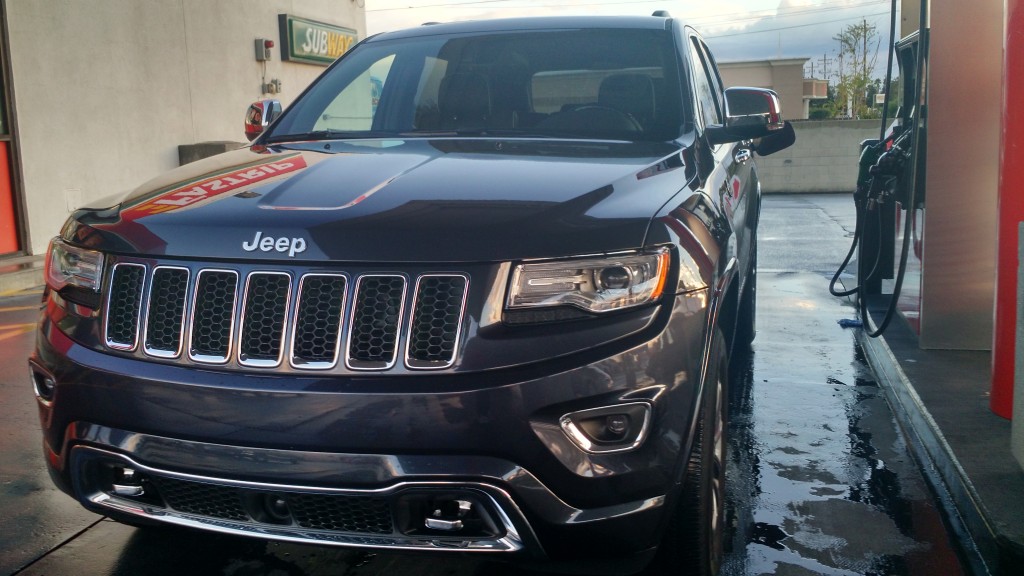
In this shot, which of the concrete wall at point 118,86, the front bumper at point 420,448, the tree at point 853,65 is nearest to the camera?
the front bumper at point 420,448

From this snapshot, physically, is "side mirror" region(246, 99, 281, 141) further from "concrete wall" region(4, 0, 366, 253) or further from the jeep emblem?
"concrete wall" region(4, 0, 366, 253)

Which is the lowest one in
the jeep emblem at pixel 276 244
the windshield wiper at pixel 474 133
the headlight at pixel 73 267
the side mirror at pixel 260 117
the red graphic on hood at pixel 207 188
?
the headlight at pixel 73 267

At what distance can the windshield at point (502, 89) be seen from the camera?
3.75 m

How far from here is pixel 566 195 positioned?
255 cm

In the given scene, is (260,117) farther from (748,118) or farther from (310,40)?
(310,40)

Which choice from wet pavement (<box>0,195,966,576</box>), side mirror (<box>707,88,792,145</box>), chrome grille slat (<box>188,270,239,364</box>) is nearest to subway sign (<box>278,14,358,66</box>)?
wet pavement (<box>0,195,966,576</box>)

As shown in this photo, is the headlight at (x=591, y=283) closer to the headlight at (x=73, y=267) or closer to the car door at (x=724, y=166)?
the car door at (x=724, y=166)

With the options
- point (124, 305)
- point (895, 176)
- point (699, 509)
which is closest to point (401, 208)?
point (124, 305)

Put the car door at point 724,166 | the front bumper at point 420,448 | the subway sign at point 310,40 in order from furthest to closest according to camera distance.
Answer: the subway sign at point 310,40 < the car door at point 724,166 < the front bumper at point 420,448

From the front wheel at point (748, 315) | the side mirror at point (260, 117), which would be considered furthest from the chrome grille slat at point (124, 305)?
the front wheel at point (748, 315)

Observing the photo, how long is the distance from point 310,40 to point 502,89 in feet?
48.2

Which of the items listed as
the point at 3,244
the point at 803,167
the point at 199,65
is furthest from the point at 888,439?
the point at 803,167

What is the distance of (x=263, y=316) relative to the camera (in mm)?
2387

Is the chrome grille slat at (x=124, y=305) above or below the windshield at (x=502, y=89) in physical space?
below
